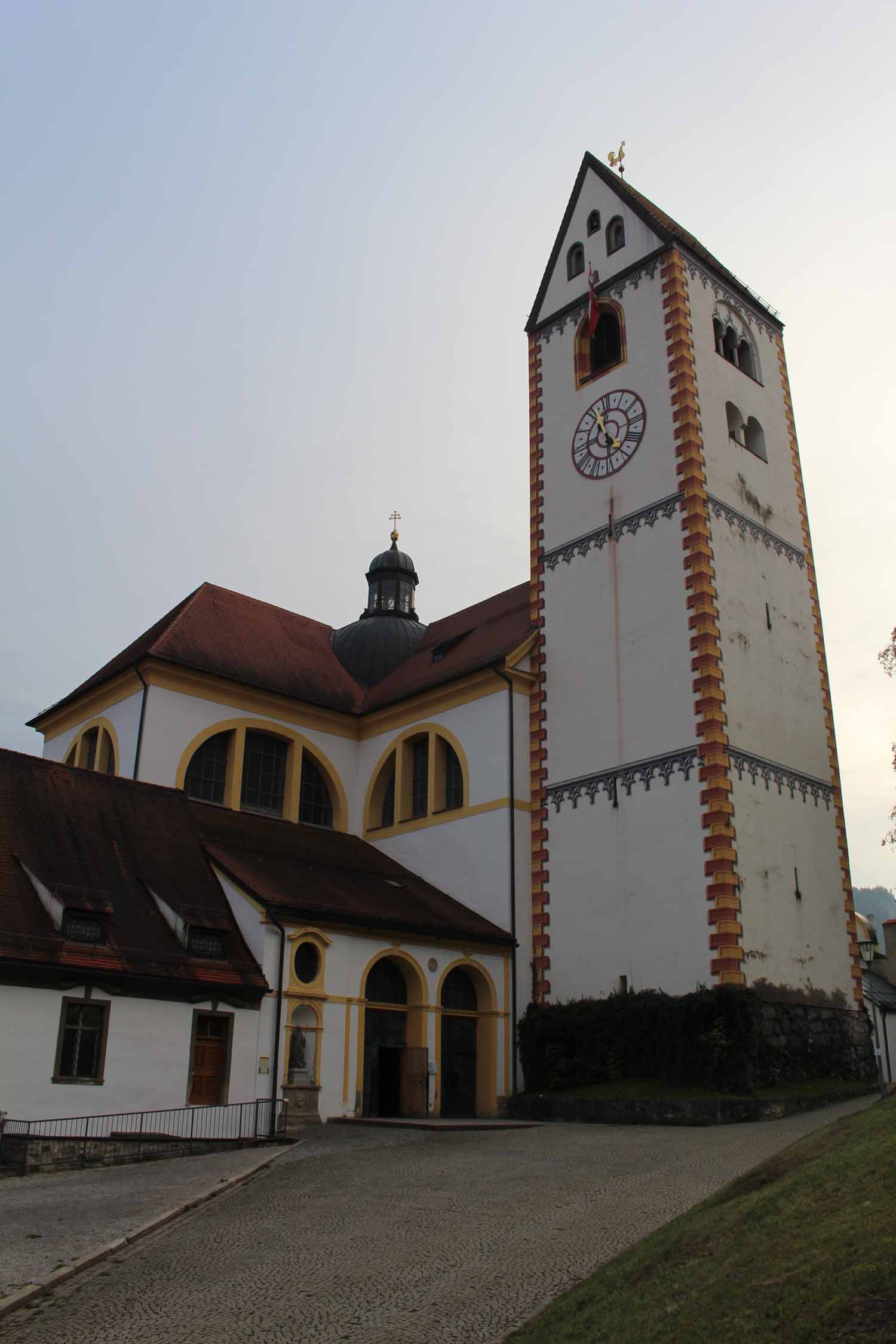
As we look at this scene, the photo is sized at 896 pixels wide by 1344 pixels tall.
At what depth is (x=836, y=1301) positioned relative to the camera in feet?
18.3

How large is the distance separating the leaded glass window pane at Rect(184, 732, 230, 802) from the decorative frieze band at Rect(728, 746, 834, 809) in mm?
12709

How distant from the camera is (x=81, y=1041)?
63.1ft

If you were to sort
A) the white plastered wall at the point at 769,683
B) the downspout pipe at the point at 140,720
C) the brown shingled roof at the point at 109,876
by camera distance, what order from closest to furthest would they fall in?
the brown shingled roof at the point at 109,876
the white plastered wall at the point at 769,683
the downspout pipe at the point at 140,720

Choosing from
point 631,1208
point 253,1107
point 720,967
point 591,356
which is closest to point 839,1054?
point 720,967

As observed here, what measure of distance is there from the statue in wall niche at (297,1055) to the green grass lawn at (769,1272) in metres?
13.4

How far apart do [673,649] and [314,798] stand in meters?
11.2

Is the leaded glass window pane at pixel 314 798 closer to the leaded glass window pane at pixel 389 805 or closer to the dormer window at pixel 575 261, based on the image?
the leaded glass window pane at pixel 389 805

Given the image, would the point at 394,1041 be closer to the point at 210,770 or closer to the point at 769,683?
the point at 210,770

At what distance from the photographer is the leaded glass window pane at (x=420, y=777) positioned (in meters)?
29.9

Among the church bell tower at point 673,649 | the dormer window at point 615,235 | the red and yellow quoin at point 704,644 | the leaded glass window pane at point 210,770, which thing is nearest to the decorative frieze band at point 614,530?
the church bell tower at point 673,649

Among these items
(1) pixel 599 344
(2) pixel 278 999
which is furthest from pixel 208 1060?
(1) pixel 599 344

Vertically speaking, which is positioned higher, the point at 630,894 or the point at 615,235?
the point at 615,235

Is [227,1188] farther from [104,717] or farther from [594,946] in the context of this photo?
[104,717]

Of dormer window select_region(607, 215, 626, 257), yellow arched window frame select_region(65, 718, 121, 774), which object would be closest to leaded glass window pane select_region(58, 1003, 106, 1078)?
yellow arched window frame select_region(65, 718, 121, 774)
